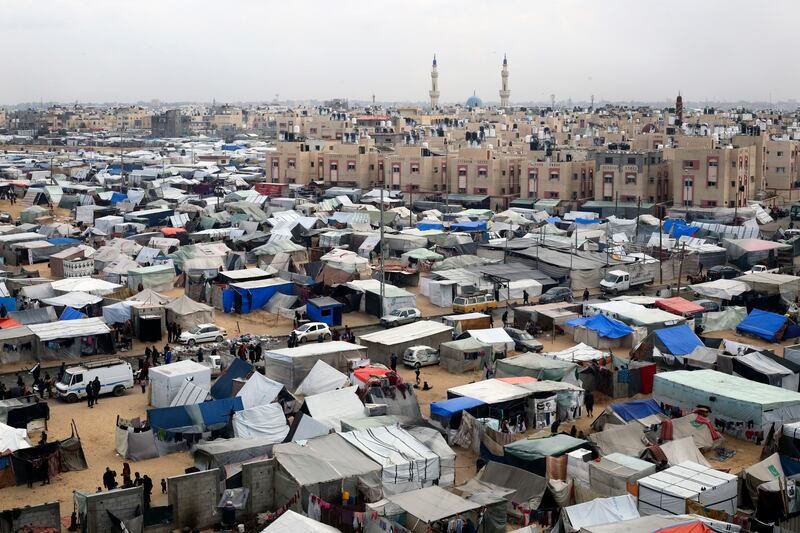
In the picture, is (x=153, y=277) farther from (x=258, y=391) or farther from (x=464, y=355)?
(x=258, y=391)

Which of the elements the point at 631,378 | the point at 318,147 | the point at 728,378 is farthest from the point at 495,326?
the point at 318,147

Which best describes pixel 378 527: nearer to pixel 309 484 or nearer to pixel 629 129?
pixel 309 484

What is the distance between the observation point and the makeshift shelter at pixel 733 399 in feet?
47.5

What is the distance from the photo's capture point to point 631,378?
55.0ft

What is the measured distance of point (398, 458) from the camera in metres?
12.2

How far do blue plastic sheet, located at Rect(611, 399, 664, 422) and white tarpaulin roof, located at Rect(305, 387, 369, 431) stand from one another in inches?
149

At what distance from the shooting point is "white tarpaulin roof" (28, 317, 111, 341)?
18625 millimetres

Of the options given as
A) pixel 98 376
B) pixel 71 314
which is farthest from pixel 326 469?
pixel 71 314

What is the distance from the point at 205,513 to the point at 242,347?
7849 millimetres

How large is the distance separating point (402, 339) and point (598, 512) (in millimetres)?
8520

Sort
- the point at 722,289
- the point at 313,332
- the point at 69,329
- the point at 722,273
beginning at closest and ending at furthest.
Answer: the point at 69,329
the point at 313,332
the point at 722,289
the point at 722,273

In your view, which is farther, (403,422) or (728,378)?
(728,378)

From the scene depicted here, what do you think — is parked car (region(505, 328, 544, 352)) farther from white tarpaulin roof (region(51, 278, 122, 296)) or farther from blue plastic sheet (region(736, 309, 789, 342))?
white tarpaulin roof (region(51, 278, 122, 296))

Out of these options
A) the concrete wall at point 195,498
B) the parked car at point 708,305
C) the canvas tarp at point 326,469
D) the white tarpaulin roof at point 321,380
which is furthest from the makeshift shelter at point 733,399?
the concrete wall at point 195,498
